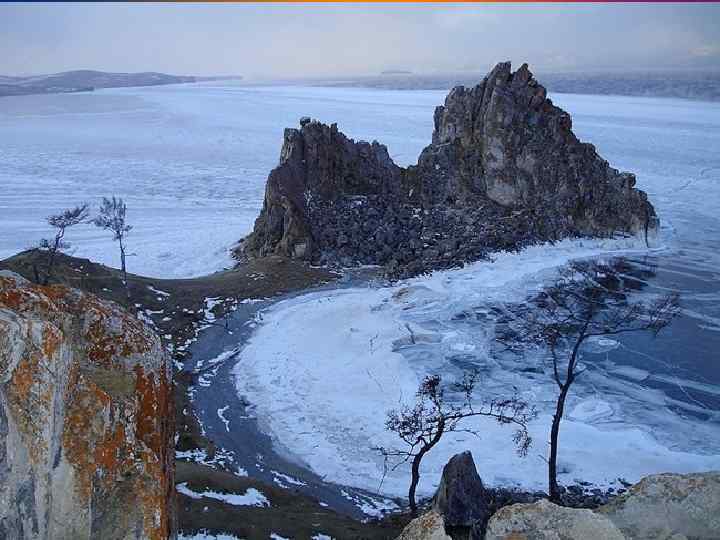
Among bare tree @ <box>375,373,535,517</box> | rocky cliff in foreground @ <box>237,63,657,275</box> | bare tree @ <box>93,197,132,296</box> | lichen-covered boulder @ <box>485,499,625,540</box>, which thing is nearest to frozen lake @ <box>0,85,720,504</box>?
bare tree @ <box>375,373,535,517</box>

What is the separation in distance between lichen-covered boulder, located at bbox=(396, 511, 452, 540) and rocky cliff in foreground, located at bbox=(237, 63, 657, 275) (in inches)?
1202

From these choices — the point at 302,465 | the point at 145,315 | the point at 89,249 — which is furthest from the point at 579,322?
the point at 89,249

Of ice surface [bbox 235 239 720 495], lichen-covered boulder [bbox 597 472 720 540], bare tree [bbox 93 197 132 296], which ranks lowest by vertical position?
ice surface [bbox 235 239 720 495]

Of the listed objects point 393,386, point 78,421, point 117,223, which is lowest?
point 393,386

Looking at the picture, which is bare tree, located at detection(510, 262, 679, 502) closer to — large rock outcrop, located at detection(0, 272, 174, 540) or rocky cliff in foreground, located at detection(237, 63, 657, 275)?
rocky cliff in foreground, located at detection(237, 63, 657, 275)

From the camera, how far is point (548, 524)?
26.6ft

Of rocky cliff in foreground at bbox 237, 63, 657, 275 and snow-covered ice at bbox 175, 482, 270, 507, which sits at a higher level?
rocky cliff in foreground at bbox 237, 63, 657, 275

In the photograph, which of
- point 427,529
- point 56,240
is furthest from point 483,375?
point 56,240

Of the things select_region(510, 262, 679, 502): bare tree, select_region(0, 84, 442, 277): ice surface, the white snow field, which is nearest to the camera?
the white snow field

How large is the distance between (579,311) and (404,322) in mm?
8885

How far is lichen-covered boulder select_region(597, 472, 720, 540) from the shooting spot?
8.55m

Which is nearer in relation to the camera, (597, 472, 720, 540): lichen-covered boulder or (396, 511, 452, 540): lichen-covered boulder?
(396, 511, 452, 540): lichen-covered boulder

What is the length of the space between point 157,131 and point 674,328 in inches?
3421

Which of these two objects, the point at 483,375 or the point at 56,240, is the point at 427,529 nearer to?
the point at 483,375
